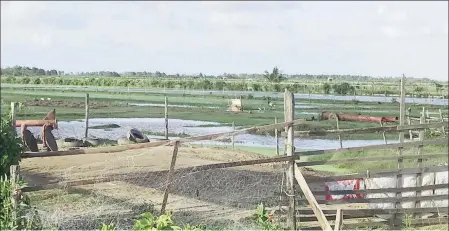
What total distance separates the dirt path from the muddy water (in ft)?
26.0

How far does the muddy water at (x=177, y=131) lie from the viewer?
24312 mm

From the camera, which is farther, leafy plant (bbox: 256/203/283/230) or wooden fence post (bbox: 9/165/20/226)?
leafy plant (bbox: 256/203/283/230)

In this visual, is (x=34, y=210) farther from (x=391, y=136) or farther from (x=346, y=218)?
(x=391, y=136)

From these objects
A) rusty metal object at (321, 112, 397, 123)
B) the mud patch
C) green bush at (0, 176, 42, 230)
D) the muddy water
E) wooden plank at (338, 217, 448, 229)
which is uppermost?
green bush at (0, 176, 42, 230)

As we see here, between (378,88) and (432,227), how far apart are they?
64.1 m

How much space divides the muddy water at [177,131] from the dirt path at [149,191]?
26.0 feet

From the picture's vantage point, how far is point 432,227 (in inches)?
299

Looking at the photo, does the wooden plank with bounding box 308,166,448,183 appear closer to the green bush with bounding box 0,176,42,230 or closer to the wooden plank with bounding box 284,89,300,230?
the wooden plank with bounding box 284,89,300,230

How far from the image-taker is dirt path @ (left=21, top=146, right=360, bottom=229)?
7.43m

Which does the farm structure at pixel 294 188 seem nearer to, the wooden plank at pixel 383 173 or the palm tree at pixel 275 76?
the wooden plank at pixel 383 173

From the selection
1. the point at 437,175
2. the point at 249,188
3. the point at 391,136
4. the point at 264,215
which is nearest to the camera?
the point at 264,215

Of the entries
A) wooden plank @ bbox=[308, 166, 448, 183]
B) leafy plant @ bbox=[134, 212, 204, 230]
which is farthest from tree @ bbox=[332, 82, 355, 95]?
leafy plant @ bbox=[134, 212, 204, 230]

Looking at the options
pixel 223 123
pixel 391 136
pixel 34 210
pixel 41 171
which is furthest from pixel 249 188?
pixel 223 123

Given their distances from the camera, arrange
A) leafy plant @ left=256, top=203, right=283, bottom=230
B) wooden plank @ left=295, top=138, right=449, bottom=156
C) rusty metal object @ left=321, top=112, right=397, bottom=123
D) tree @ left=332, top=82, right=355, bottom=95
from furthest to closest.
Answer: tree @ left=332, top=82, right=355, bottom=95, rusty metal object @ left=321, top=112, right=397, bottom=123, wooden plank @ left=295, top=138, right=449, bottom=156, leafy plant @ left=256, top=203, right=283, bottom=230
